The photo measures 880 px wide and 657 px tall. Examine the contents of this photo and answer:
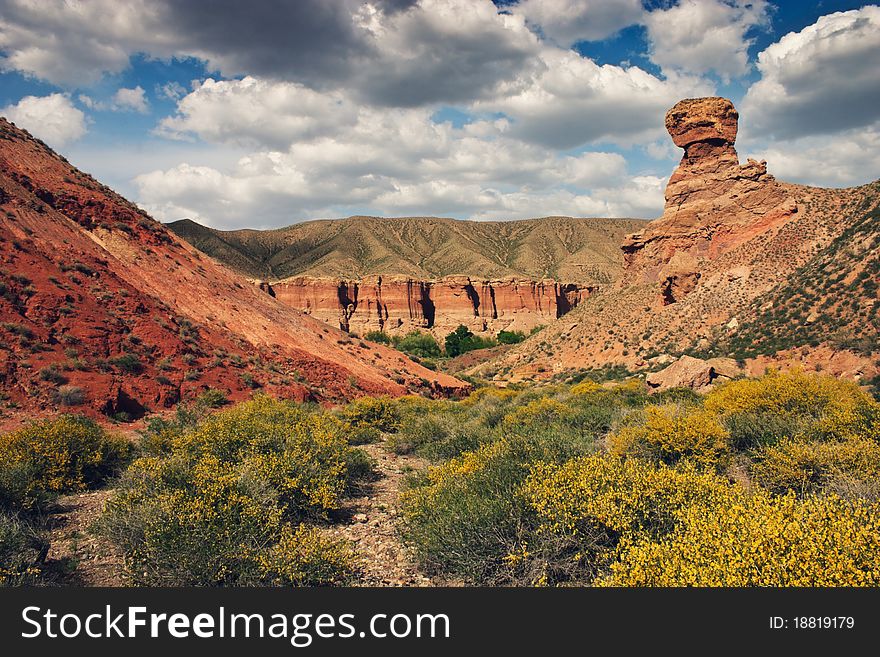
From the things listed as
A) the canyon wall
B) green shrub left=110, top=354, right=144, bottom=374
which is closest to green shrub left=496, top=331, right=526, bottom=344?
the canyon wall

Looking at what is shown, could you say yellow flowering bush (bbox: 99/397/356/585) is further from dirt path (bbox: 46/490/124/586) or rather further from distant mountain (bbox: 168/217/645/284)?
distant mountain (bbox: 168/217/645/284)

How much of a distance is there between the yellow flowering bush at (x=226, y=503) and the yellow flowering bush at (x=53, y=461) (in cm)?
127

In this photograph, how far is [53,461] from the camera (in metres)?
8.40

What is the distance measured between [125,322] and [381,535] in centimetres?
1625

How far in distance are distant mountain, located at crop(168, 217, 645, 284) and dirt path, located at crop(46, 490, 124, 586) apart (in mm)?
89857

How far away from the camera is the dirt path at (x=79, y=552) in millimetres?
5492

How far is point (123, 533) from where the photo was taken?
5.94m

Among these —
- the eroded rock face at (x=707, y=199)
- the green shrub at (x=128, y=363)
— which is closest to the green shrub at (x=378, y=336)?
the eroded rock face at (x=707, y=199)

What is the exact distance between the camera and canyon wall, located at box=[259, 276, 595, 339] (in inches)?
2918

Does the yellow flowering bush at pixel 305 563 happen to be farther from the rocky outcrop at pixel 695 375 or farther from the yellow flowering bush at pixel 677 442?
the rocky outcrop at pixel 695 375

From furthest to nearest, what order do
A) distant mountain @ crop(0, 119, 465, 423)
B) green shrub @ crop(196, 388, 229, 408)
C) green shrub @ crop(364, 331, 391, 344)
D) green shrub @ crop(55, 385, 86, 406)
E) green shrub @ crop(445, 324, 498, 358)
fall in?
green shrub @ crop(364, 331, 391, 344) → green shrub @ crop(445, 324, 498, 358) → green shrub @ crop(196, 388, 229, 408) → distant mountain @ crop(0, 119, 465, 423) → green shrub @ crop(55, 385, 86, 406)

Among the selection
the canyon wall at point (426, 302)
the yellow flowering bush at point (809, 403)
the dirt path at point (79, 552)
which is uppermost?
the canyon wall at point (426, 302)

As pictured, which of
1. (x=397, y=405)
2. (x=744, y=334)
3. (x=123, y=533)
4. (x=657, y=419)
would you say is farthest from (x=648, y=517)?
(x=744, y=334)

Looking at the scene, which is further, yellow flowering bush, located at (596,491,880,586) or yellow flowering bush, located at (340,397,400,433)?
yellow flowering bush, located at (340,397,400,433)
